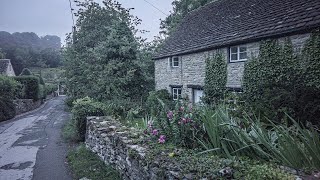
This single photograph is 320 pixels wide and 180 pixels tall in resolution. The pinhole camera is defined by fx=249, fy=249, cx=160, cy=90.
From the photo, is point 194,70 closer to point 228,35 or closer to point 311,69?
point 228,35

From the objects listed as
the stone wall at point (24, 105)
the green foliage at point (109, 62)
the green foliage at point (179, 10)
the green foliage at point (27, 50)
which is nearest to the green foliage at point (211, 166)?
the green foliage at point (109, 62)

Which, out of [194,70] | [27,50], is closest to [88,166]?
[194,70]

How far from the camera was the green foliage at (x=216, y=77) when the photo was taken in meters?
14.0

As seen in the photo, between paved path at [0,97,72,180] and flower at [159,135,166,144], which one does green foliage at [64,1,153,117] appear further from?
flower at [159,135,166,144]

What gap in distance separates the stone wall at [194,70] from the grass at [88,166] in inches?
264

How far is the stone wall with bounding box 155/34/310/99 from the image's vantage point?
12.2 metres

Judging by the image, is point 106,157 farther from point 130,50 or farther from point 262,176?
point 130,50


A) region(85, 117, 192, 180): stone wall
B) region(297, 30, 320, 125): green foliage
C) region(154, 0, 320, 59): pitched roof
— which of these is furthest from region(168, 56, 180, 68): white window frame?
region(85, 117, 192, 180): stone wall

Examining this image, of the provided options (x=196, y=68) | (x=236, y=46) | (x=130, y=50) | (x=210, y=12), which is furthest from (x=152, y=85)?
(x=236, y=46)

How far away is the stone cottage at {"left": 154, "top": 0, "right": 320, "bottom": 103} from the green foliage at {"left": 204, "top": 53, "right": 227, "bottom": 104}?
12.6 inches

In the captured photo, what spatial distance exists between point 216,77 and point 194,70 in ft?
7.59

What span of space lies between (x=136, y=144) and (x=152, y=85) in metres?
16.0

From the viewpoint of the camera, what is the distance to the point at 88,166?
7.29 metres

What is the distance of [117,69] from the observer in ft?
56.8
